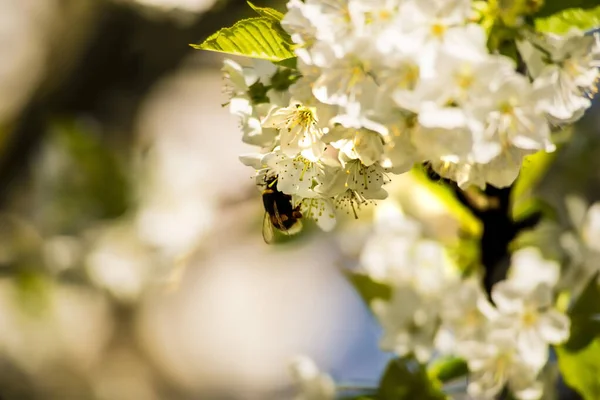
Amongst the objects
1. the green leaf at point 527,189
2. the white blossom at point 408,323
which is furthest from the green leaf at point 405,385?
the green leaf at point 527,189

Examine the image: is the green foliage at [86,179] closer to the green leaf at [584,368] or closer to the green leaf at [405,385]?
the green leaf at [405,385]

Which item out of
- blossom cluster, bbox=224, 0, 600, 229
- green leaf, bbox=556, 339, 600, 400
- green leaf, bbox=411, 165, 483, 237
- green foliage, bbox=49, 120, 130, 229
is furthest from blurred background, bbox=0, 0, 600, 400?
blossom cluster, bbox=224, 0, 600, 229

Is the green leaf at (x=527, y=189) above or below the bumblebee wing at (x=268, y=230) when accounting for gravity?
below

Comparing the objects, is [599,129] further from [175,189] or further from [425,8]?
[425,8]

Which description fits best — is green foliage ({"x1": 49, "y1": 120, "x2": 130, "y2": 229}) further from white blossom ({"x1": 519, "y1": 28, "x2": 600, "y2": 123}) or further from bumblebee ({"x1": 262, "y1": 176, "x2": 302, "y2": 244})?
white blossom ({"x1": 519, "y1": 28, "x2": 600, "y2": 123})

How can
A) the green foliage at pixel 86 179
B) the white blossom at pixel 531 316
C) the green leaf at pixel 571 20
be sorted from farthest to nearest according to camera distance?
the green foliage at pixel 86 179, the white blossom at pixel 531 316, the green leaf at pixel 571 20

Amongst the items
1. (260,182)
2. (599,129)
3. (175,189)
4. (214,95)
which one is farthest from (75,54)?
(260,182)

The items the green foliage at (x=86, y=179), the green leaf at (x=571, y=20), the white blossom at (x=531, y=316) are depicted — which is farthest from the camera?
the green foliage at (x=86, y=179)
